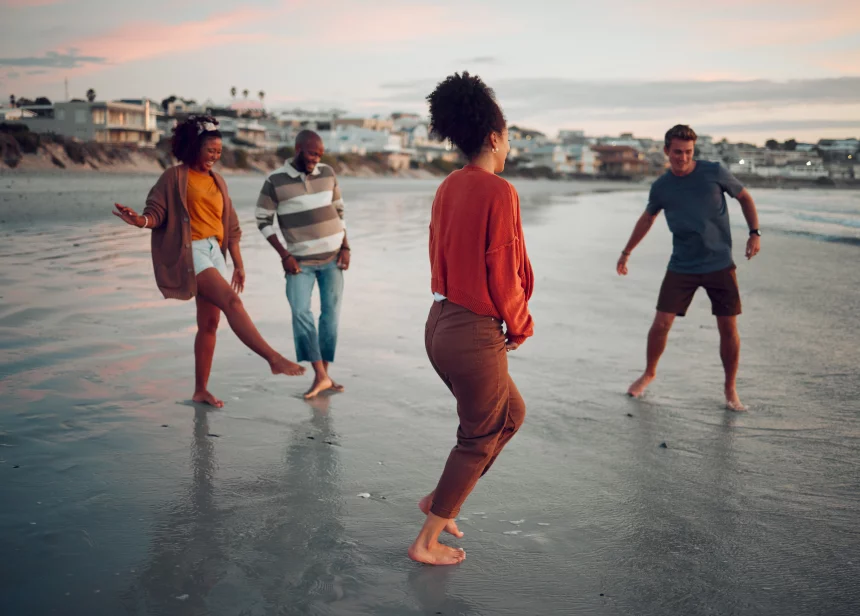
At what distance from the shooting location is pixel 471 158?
9.71 feet

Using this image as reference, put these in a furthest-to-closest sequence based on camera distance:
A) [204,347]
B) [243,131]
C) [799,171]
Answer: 1. [799,171]
2. [243,131]
3. [204,347]

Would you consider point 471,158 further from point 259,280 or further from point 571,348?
point 259,280

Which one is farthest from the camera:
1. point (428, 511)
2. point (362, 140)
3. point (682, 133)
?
point (362, 140)

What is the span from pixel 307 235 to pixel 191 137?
1049 mm

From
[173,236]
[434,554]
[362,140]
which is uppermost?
[362,140]

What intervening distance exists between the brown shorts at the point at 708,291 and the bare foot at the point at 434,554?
3.19 metres

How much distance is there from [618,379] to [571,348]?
3.08 ft

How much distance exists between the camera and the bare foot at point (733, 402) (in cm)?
525

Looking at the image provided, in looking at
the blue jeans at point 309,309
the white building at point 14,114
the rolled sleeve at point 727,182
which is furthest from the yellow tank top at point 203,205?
the white building at point 14,114

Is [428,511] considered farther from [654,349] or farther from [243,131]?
[243,131]

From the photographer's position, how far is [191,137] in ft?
16.6

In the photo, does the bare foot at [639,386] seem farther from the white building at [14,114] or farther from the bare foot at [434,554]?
the white building at [14,114]

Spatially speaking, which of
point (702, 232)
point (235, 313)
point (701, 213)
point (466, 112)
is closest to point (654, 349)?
point (702, 232)

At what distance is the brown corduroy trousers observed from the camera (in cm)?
292
